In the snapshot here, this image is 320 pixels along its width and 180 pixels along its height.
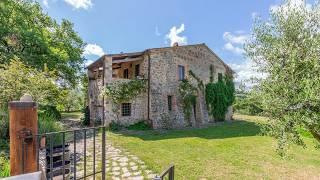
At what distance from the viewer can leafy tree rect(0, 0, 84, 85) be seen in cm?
1841

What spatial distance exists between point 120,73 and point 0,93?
1288 centimetres

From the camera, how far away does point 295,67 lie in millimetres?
5309

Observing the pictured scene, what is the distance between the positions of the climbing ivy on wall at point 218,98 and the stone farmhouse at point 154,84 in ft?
2.67

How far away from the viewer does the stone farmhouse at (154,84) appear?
56.6 feet

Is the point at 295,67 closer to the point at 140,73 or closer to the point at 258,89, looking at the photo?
the point at 258,89

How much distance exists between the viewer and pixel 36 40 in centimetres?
1930

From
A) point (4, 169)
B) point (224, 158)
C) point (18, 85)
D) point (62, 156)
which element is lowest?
point (224, 158)

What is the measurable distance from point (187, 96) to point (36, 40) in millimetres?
12483

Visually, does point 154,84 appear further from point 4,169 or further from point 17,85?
point 4,169

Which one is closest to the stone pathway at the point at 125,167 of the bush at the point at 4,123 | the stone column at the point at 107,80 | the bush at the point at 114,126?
the bush at the point at 4,123

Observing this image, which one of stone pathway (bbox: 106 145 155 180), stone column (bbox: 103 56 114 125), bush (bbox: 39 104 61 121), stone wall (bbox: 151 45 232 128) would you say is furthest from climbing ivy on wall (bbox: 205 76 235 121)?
stone pathway (bbox: 106 145 155 180)

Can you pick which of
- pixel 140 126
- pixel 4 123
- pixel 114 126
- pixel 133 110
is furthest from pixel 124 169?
pixel 133 110

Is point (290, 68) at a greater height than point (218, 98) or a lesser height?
greater

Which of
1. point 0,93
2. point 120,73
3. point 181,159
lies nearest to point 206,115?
point 120,73
